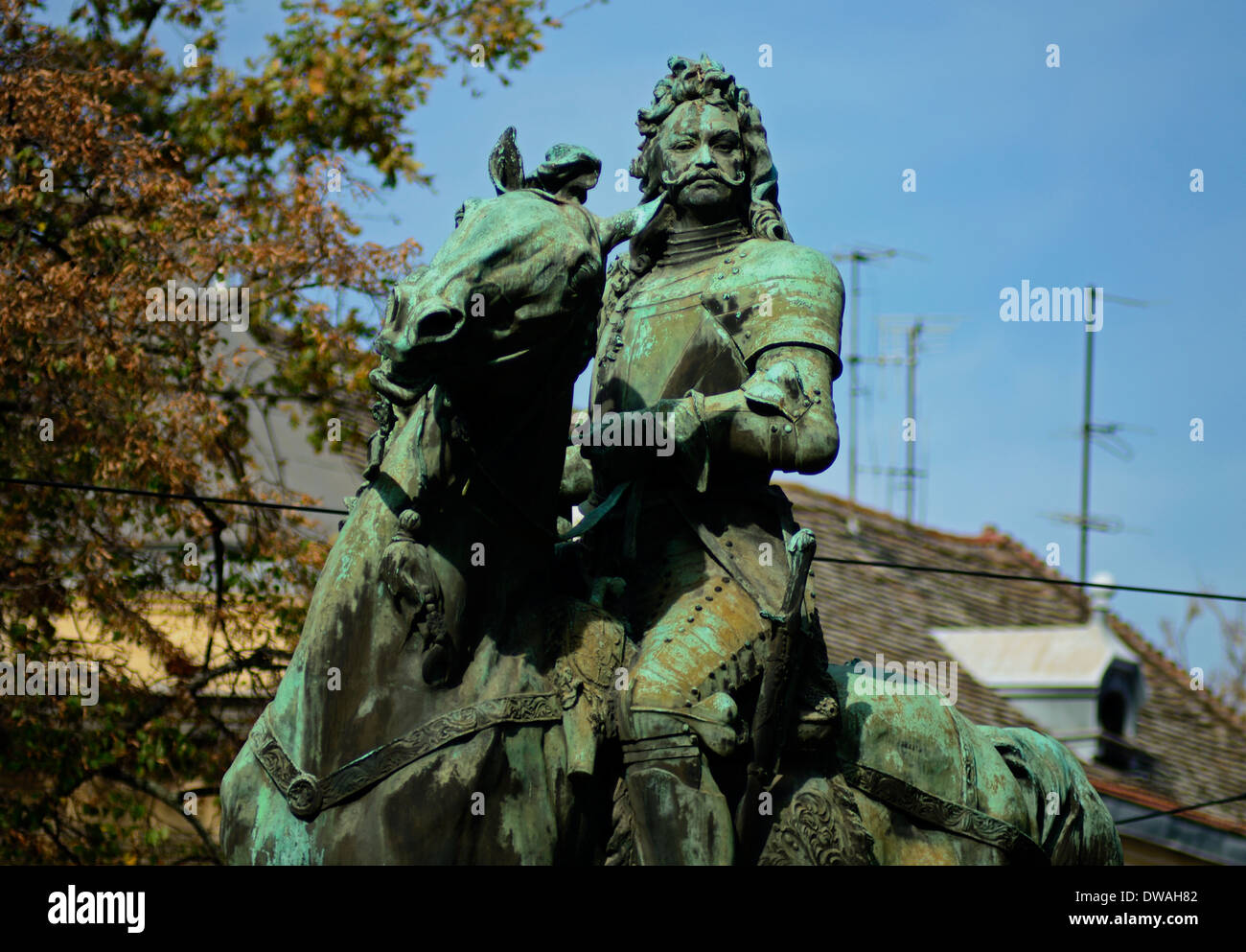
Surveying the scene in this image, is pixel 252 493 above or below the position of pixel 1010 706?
above

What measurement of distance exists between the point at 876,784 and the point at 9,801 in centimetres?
986

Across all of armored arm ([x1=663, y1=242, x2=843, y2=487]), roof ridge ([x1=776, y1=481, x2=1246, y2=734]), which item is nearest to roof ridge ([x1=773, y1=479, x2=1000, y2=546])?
roof ridge ([x1=776, y1=481, x2=1246, y2=734])

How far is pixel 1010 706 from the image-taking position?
Result: 25516 millimetres

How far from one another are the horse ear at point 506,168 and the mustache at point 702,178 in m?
1.34

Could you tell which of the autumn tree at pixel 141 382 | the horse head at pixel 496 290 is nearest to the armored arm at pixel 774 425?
the horse head at pixel 496 290

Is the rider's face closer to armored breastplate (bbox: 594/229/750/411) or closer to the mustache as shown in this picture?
the mustache

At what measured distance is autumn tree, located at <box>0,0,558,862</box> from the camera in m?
15.6

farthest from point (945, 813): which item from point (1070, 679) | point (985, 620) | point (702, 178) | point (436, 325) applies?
point (985, 620)

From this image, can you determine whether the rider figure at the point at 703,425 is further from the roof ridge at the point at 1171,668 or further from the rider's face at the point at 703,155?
the roof ridge at the point at 1171,668

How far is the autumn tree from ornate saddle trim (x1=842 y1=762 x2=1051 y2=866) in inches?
342

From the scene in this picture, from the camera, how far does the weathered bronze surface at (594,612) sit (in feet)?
19.8

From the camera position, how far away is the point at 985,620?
27.9 m
